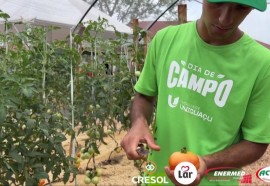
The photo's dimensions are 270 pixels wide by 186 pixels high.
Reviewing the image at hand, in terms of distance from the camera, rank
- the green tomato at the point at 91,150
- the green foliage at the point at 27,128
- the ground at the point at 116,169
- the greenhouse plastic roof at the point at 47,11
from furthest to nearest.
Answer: the greenhouse plastic roof at the point at 47,11
the ground at the point at 116,169
the green tomato at the point at 91,150
the green foliage at the point at 27,128

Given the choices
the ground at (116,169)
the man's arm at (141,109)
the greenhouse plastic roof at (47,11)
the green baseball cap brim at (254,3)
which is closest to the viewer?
the green baseball cap brim at (254,3)

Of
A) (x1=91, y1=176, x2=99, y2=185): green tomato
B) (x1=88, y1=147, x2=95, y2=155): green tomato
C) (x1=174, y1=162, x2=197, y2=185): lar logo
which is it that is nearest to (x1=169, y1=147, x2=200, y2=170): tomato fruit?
(x1=174, y1=162, x2=197, y2=185): lar logo

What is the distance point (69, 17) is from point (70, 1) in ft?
2.27

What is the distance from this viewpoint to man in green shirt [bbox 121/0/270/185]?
89cm

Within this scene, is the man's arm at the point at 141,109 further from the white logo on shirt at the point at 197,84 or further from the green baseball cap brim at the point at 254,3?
the green baseball cap brim at the point at 254,3

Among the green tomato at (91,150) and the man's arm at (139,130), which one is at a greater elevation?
the man's arm at (139,130)

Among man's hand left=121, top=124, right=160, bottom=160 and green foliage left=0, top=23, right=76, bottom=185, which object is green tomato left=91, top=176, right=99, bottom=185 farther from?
man's hand left=121, top=124, right=160, bottom=160

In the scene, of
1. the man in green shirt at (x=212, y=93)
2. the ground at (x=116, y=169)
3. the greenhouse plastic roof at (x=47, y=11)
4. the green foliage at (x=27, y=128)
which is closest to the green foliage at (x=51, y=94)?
the green foliage at (x=27, y=128)

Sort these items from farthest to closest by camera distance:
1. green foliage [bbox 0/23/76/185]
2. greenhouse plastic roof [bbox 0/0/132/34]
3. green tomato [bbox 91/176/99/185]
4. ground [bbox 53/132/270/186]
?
greenhouse plastic roof [bbox 0/0/132/34] → ground [bbox 53/132/270/186] → green tomato [bbox 91/176/99/185] → green foliage [bbox 0/23/76/185]

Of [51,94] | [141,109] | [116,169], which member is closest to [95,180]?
[51,94]

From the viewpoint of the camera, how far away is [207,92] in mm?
935

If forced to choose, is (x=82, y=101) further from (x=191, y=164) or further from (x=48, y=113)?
(x=191, y=164)

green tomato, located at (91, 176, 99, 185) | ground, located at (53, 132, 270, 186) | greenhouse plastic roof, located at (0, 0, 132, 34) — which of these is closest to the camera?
green tomato, located at (91, 176, 99, 185)

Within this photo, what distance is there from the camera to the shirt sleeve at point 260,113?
89 centimetres
